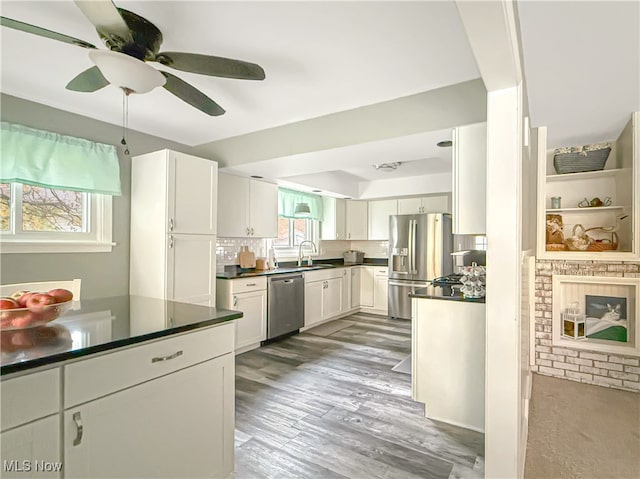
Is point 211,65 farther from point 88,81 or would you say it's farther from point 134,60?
point 88,81

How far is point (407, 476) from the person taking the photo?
5.92 ft

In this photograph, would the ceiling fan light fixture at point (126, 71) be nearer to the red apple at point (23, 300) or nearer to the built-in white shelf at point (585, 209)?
the red apple at point (23, 300)

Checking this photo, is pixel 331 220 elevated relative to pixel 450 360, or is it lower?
elevated

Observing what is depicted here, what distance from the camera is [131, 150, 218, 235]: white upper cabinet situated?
9.82 ft

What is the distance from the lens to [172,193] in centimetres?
302

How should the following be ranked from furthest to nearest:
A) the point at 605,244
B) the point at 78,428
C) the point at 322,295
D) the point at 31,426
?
the point at 322,295 → the point at 605,244 → the point at 78,428 → the point at 31,426

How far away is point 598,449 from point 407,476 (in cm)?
128

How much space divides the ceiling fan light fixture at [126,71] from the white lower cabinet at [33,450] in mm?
1384

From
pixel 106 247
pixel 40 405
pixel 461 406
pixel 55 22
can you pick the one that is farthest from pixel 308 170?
pixel 40 405

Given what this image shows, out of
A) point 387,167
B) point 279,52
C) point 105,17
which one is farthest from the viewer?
point 387,167

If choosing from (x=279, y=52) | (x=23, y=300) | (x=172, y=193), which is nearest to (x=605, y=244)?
(x=279, y=52)

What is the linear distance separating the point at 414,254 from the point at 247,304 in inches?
113

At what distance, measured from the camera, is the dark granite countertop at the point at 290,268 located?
154 inches

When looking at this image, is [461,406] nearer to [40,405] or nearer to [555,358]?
[555,358]
